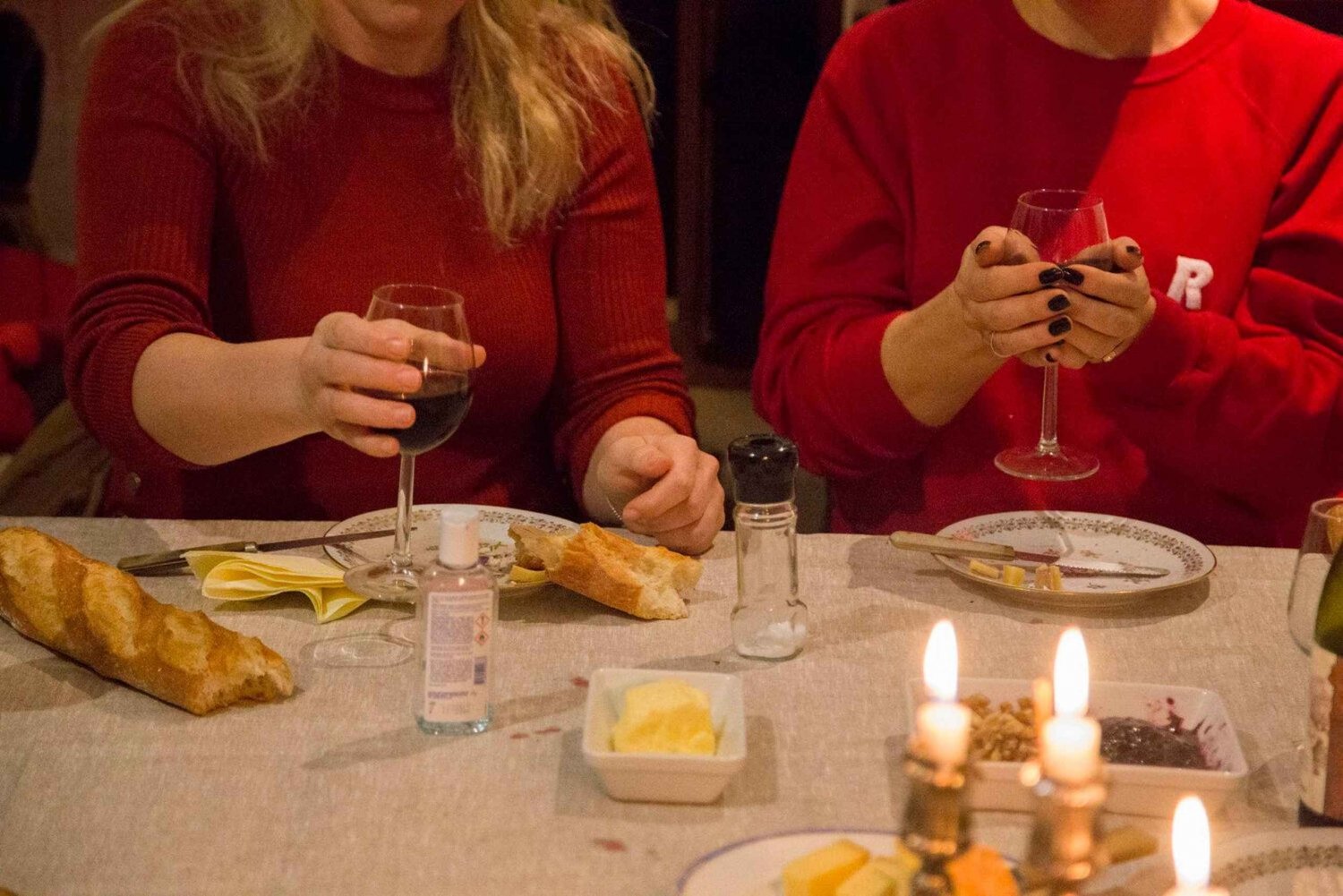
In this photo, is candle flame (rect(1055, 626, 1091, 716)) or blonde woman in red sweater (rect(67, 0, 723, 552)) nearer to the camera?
candle flame (rect(1055, 626, 1091, 716))

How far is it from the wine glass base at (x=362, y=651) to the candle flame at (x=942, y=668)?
0.54 meters

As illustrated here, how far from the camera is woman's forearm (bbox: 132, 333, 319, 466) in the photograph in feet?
4.81

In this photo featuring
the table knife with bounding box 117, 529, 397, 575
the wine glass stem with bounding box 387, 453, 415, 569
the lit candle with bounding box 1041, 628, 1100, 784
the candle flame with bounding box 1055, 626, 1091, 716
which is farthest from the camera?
the table knife with bounding box 117, 529, 397, 575

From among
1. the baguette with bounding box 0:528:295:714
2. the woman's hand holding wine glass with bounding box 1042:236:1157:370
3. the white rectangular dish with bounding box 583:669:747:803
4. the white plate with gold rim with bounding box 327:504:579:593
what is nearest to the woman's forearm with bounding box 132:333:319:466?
the white plate with gold rim with bounding box 327:504:579:593

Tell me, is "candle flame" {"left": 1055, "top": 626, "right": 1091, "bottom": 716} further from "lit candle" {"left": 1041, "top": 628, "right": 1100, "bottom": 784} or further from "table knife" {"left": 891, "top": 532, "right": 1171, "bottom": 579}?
"table knife" {"left": 891, "top": 532, "right": 1171, "bottom": 579}

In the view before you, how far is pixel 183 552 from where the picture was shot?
1409 millimetres

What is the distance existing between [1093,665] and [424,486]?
85 centimetres

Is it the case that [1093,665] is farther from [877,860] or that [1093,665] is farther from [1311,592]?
[877,860]

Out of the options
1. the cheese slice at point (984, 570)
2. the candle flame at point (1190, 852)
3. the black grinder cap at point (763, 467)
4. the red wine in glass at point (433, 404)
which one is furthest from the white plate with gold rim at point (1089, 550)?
the candle flame at point (1190, 852)

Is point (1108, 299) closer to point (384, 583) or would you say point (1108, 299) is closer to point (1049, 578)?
point (1049, 578)

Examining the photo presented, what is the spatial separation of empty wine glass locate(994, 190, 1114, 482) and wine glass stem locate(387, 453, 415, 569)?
1.92 feet

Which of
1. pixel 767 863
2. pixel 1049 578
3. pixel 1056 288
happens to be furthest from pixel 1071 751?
pixel 1056 288

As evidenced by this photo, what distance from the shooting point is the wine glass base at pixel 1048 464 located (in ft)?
4.94

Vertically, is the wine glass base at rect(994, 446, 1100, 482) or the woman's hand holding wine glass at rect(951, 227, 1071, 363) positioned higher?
the woman's hand holding wine glass at rect(951, 227, 1071, 363)
